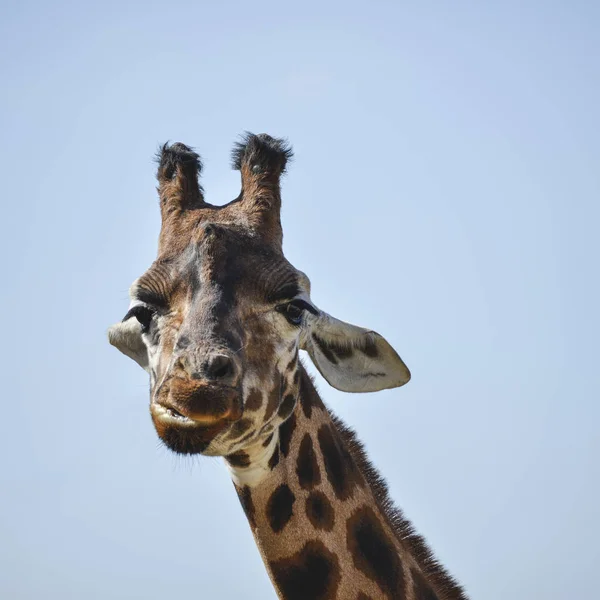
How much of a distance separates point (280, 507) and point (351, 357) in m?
1.40

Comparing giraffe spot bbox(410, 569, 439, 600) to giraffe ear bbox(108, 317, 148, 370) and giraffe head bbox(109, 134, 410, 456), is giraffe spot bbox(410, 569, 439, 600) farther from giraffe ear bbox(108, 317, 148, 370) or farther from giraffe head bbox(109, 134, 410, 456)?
giraffe ear bbox(108, 317, 148, 370)

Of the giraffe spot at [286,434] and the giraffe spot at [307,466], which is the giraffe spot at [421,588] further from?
the giraffe spot at [286,434]

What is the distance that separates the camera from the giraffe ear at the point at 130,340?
7.03 meters

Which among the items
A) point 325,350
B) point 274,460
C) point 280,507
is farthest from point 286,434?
point 325,350

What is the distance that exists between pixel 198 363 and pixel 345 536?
182cm

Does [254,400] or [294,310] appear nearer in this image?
[254,400]

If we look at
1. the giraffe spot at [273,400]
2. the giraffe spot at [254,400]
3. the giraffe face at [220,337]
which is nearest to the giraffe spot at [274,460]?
the giraffe face at [220,337]

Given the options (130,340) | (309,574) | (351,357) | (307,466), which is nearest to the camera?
(309,574)

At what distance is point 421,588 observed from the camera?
20.6ft

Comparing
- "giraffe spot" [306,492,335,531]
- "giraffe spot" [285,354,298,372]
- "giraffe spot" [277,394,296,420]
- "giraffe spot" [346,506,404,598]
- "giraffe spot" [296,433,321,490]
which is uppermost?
"giraffe spot" [285,354,298,372]

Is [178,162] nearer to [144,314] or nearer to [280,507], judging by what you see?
[144,314]

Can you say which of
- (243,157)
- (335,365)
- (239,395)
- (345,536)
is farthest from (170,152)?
(345,536)

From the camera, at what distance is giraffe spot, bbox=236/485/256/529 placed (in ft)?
20.2

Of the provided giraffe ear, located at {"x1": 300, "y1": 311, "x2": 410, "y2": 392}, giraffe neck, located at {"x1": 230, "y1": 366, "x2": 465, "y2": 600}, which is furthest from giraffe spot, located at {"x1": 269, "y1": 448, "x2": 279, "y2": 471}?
giraffe ear, located at {"x1": 300, "y1": 311, "x2": 410, "y2": 392}
